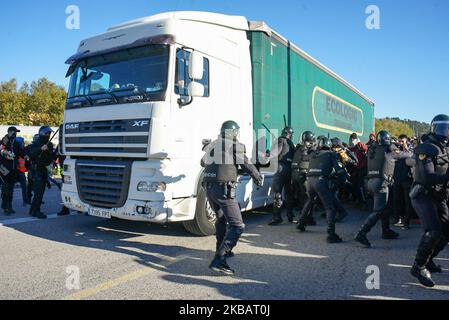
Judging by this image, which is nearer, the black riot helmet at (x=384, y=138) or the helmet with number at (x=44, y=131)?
the black riot helmet at (x=384, y=138)

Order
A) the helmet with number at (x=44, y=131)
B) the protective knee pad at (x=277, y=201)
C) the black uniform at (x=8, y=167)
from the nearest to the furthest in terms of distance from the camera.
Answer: the protective knee pad at (x=277, y=201)
the helmet with number at (x=44, y=131)
the black uniform at (x=8, y=167)

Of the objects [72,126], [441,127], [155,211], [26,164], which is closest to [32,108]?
[26,164]

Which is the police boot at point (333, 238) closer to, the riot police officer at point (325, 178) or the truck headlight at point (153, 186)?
the riot police officer at point (325, 178)

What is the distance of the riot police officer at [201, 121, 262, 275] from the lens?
14.2 feet

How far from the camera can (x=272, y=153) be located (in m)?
7.23

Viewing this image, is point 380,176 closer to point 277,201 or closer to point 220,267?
point 277,201

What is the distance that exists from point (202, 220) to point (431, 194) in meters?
3.23

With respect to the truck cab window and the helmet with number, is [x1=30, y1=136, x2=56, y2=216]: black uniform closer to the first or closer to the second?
the helmet with number

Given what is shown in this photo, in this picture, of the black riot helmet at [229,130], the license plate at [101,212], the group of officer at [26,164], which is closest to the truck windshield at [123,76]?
the black riot helmet at [229,130]

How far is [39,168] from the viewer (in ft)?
24.4

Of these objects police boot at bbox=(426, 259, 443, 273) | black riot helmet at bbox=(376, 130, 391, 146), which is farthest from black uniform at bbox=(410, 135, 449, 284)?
black riot helmet at bbox=(376, 130, 391, 146)

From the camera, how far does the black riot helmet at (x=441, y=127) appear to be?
4.12 m

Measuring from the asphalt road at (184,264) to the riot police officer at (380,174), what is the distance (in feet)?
1.20

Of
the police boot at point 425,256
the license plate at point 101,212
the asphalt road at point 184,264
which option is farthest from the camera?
the license plate at point 101,212
